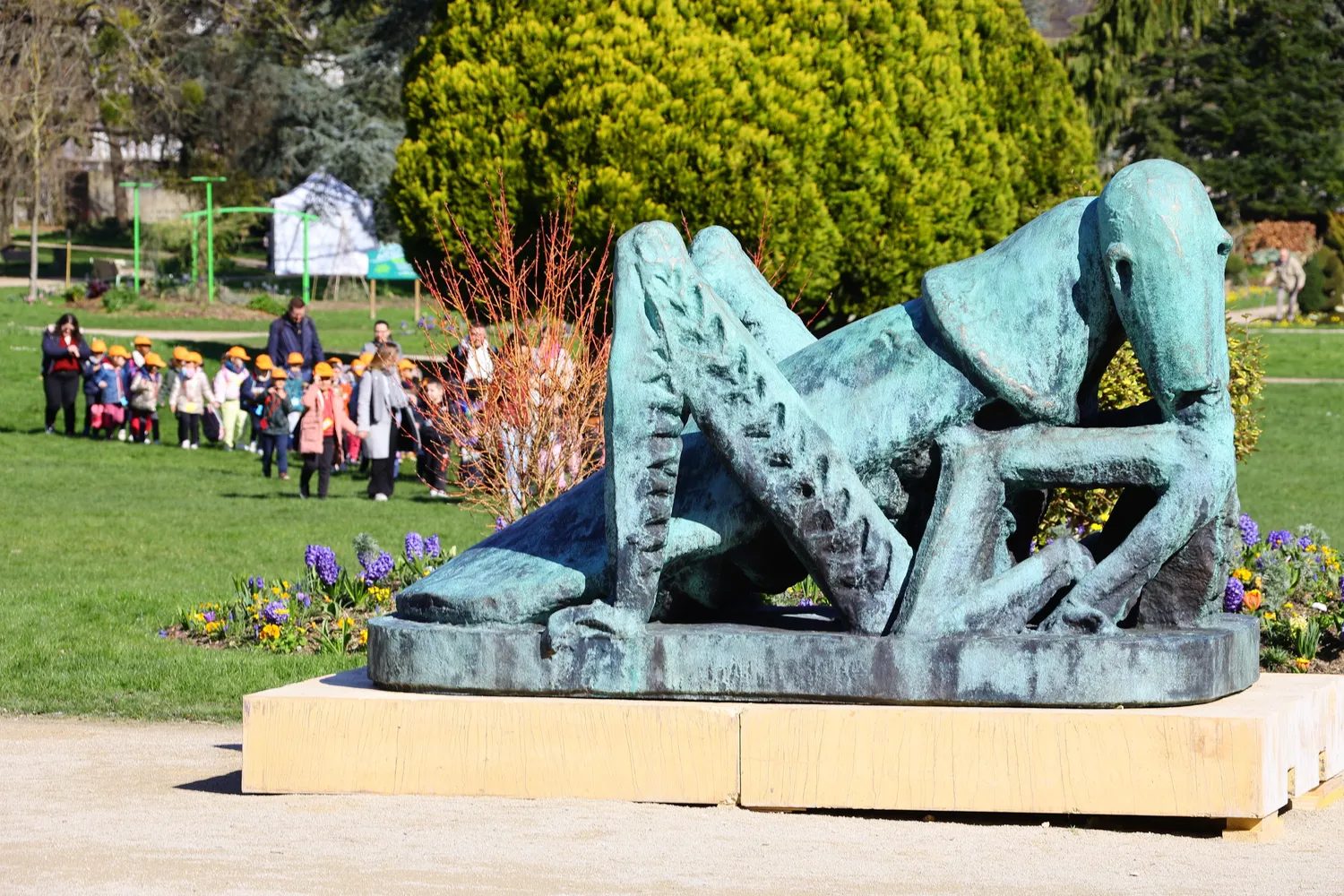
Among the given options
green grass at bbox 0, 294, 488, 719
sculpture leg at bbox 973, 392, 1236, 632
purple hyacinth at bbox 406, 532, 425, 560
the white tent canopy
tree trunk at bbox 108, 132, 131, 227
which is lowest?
green grass at bbox 0, 294, 488, 719

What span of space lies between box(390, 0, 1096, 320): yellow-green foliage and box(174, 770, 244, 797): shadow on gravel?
11217 millimetres

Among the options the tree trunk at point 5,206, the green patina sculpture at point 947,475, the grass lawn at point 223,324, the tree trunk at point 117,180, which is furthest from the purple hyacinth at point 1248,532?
the tree trunk at point 117,180

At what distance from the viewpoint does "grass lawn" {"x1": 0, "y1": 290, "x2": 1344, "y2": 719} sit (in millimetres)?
8219

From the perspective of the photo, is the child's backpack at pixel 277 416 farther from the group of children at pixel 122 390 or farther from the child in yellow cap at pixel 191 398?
the group of children at pixel 122 390

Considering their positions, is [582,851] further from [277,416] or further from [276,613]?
[277,416]

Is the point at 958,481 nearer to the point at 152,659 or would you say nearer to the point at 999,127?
the point at 152,659

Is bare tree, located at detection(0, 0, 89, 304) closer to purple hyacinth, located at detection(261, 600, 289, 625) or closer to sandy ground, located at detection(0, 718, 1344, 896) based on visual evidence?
purple hyacinth, located at detection(261, 600, 289, 625)

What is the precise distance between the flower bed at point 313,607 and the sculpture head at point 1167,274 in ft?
16.2

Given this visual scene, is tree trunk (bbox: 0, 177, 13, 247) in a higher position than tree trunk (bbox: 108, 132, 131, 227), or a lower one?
lower

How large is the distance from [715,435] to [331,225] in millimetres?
41226

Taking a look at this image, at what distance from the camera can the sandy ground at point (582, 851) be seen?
4320 mm

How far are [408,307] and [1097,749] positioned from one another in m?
37.6

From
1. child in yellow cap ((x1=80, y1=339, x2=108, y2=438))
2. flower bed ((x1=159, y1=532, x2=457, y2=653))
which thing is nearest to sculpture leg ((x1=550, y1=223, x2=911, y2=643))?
flower bed ((x1=159, y1=532, x2=457, y2=653))

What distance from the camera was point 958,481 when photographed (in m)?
5.06
